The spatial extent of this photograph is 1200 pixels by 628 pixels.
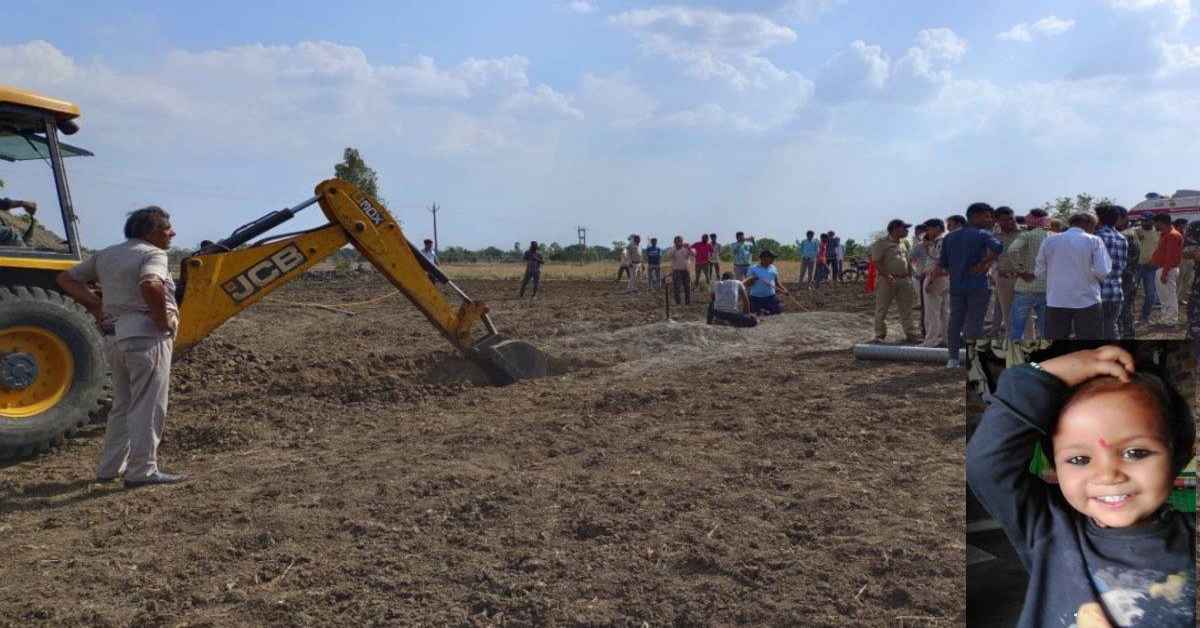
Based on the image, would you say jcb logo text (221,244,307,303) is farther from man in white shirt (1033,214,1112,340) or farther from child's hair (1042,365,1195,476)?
child's hair (1042,365,1195,476)

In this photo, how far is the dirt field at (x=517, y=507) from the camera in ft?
11.8

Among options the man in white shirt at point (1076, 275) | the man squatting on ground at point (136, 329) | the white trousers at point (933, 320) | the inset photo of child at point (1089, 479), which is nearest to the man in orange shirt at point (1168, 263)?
the white trousers at point (933, 320)

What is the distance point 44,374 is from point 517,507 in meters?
3.74

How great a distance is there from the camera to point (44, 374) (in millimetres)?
6383

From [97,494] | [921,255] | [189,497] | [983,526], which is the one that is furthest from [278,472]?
[921,255]

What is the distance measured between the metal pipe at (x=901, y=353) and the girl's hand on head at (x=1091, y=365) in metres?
7.92

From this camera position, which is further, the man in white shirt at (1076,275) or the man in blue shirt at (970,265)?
the man in blue shirt at (970,265)

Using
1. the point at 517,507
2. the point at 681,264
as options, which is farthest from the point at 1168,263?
the point at 517,507

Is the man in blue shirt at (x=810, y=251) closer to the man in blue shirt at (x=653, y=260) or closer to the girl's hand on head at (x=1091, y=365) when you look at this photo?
the man in blue shirt at (x=653, y=260)

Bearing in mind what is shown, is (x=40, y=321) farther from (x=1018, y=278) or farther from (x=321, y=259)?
(x=1018, y=278)

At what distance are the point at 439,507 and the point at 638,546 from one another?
1.15 metres

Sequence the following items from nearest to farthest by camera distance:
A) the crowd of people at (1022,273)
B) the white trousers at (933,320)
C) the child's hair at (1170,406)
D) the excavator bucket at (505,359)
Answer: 1. the child's hair at (1170,406)
2. the crowd of people at (1022,273)
3. the excavator bucket at (505,359)
4. the white trousers at (933,320)

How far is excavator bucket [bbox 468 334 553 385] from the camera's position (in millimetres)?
8648

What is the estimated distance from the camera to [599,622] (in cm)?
338
